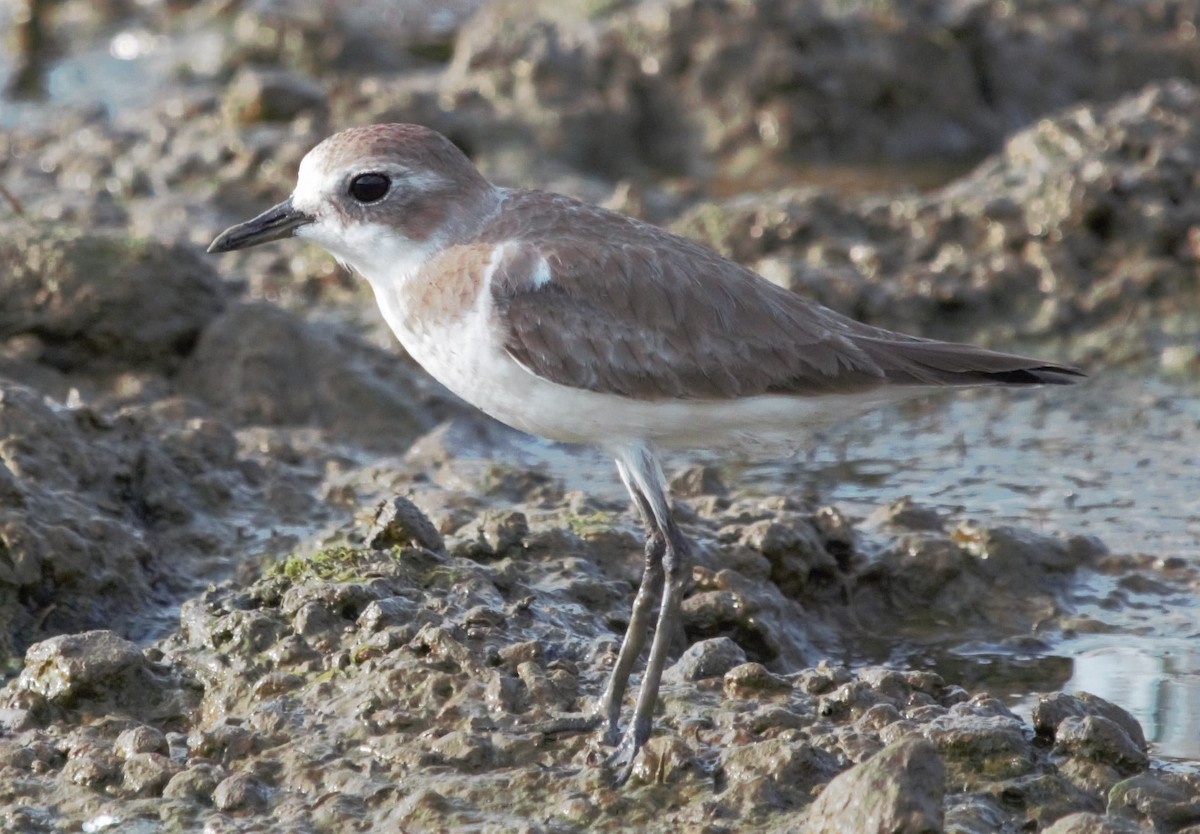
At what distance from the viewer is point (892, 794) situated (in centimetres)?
448

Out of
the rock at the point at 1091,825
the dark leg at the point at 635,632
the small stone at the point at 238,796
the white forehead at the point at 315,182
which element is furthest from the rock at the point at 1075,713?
the white forehead at the point at 315,182

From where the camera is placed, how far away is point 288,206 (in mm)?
5895

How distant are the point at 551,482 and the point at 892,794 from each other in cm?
328

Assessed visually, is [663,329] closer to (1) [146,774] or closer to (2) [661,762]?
(2) [661,762]

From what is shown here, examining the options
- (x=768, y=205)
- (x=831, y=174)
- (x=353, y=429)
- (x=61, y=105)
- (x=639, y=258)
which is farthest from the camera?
(x=61, y=105)

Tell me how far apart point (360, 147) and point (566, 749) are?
1987 mm

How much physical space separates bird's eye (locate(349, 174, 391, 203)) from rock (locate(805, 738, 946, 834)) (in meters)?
2.35

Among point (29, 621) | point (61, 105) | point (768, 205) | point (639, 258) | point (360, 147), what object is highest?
point (61, 105)

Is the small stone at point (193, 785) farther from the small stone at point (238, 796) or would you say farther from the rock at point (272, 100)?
the rock at point (272, 100)

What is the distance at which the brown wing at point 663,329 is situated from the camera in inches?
217

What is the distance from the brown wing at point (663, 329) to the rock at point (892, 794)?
1.44m

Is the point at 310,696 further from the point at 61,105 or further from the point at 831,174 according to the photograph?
the point at 61,105

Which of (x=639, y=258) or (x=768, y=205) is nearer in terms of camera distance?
(x=639, y=258)

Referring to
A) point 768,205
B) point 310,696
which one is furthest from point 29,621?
point 768,205
